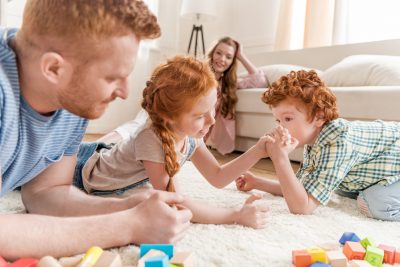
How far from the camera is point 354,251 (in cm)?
83

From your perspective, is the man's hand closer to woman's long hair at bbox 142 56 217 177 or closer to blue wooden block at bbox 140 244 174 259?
blue wooden block at bbox 140 244 174 259

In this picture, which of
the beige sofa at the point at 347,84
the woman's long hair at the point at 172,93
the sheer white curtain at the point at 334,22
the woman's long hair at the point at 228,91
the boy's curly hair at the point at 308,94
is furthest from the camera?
the sheer white curtain at the point at 334,22

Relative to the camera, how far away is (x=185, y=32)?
15.3 ft

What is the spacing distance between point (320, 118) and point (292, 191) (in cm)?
28

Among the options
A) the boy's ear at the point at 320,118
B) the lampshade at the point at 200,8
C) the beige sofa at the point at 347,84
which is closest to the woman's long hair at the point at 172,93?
the boy's ear at the point at 320,118

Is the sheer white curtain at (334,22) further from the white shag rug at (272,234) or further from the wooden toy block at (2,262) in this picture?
the wooden toy block at (2,262)

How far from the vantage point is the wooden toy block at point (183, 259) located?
0.71m

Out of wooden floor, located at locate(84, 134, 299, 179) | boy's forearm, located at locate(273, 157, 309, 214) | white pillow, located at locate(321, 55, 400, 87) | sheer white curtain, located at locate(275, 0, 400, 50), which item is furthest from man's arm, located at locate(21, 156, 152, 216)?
sheer white curtain, located at locate(275, 0, 400, 50)

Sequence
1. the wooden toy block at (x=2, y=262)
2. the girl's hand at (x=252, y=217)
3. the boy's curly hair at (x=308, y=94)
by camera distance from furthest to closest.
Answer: the boy's curly hair at (x=308, y=94) → the girl's hand at (x=252, y=217) → the wooden toy block at (x=2, y=262)

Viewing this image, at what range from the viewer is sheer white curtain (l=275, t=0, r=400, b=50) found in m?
2.95

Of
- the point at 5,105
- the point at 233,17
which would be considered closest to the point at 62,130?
the point at 5,105

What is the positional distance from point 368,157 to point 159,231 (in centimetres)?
81

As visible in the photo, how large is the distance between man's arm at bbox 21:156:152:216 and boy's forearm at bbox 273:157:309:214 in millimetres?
455

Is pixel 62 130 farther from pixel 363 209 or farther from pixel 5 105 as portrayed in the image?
pixel 363 209
